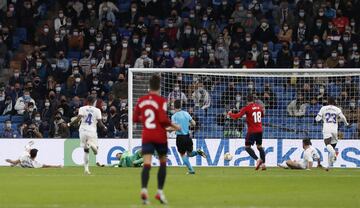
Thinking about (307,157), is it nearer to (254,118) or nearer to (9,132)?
(254,118)

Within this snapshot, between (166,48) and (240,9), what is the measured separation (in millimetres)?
3803

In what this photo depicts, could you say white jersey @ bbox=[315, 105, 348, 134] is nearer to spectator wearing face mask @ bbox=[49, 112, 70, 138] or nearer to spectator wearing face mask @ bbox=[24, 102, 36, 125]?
spectator wearing face mask @ bbox=[49, 112, 70, 138]

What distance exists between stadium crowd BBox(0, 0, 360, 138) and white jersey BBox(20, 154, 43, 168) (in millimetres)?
3043

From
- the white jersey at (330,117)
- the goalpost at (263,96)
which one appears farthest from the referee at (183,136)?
the goalpost at (263,96)

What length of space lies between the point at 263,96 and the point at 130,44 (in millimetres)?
6684

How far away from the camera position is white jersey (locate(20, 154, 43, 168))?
102 ft

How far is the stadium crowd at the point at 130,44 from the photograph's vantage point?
35406 mm

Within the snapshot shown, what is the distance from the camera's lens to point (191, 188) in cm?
2119

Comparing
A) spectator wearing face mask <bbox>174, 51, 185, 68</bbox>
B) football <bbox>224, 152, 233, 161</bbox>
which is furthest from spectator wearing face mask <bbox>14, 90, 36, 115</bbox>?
football <bbox>224, 152, 233, 161</bbox>

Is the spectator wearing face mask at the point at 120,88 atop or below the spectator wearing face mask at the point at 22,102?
atop

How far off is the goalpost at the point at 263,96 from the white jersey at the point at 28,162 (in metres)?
3.56

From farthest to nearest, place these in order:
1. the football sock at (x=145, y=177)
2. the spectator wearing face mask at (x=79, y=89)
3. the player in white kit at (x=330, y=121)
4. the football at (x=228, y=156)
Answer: the spectator wearing face mask at (x=79, y=89), the football at (x=228, y=156), the player in white kit at (x=330, y=121), the football sock at (x=145, y=177)

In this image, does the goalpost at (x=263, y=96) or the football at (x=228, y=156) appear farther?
the goalpost at (x=263, y=96)

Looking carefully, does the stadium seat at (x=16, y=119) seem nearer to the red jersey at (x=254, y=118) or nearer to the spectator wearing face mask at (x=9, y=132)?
the spectator wearing face mask at (x=9, y=132)
